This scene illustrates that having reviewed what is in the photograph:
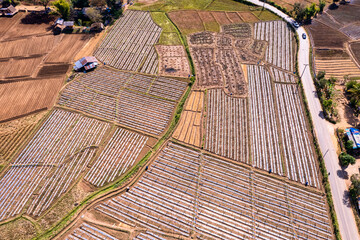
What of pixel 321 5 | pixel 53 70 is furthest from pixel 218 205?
pixel 321 5

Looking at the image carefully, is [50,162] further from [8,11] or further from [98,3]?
[8,11]

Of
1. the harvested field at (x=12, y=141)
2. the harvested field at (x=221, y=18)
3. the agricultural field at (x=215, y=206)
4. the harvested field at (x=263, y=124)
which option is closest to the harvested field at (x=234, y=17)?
the harvested field at (x=221, y=18)

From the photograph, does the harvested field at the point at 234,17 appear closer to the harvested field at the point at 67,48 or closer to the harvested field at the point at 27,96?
the harvested field at the point at 67,48

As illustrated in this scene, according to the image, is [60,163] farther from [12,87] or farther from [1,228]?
[12,87]

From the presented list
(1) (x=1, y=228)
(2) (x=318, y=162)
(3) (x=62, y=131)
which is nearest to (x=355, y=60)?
(2) (x=318, y=162)

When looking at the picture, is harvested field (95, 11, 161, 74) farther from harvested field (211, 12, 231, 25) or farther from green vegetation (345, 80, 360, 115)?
green vegetation (345, 80, 360, 115)

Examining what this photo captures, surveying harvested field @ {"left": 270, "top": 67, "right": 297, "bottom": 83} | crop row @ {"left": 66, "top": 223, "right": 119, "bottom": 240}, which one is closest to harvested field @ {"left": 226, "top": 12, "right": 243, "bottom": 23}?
harvested field @ {"left": 270, "top": 67, "right": 297, "bottom": 83}
